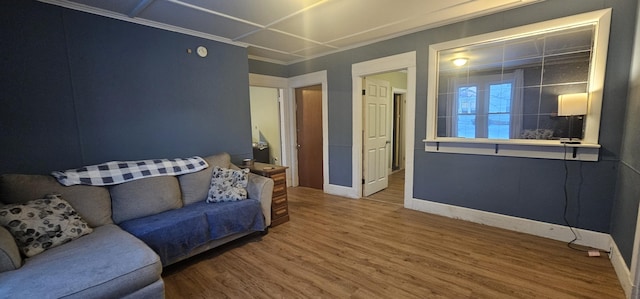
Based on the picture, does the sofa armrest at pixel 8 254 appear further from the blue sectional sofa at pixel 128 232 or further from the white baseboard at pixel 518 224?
the white baseboard at pixel 518 224

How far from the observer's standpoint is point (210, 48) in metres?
3.32

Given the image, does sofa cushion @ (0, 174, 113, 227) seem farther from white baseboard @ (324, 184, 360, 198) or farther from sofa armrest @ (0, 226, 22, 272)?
white baseboard @ (324, 184, 360, 198)

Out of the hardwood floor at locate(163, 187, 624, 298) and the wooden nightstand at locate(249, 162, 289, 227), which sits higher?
the wooden nightstand at locate(249, 162, 289, 227)

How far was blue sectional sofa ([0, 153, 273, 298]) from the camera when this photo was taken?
1.41 metres

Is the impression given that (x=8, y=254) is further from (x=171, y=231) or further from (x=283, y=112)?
(x=283, y=112)

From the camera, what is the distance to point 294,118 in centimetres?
487

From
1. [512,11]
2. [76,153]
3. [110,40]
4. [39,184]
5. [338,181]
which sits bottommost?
[338,181]

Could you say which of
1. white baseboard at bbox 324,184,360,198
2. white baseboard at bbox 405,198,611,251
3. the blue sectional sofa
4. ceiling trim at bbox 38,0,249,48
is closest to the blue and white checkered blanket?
the blue sectional sofa

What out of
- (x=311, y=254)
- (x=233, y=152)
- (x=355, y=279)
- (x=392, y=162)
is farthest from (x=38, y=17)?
(x=392, y=162)

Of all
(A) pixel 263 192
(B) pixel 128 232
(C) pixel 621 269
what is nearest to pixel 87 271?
(B) pixel 128 232

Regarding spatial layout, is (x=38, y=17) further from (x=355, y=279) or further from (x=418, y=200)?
(x=418, y=200)

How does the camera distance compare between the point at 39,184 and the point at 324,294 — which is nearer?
the point at 324,294

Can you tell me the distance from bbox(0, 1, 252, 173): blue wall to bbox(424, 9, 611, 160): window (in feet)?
9.52

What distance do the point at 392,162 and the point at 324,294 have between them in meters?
4.83
